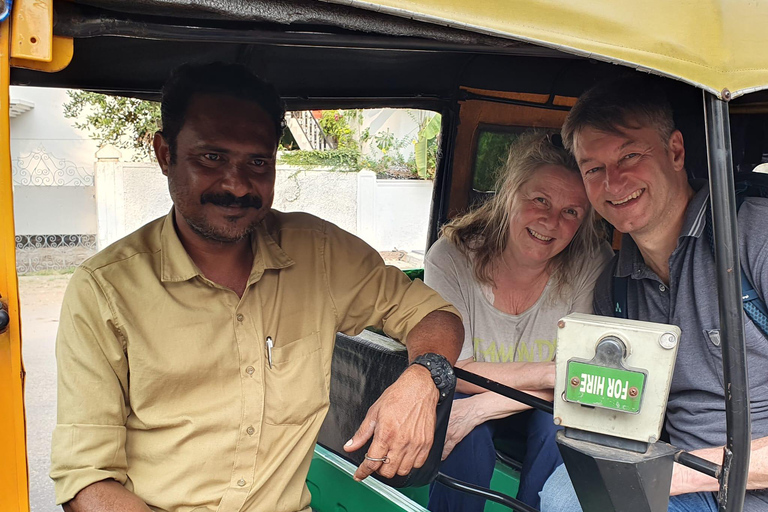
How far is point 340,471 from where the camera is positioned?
2275 mm

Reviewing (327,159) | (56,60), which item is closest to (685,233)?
(56,60)

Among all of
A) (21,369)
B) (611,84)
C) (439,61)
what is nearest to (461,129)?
(439,61)

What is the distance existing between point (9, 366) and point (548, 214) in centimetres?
189

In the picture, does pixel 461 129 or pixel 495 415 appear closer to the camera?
pixel 495 415

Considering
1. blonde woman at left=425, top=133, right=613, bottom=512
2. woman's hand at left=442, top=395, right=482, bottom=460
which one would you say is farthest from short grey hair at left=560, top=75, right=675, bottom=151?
woman's hand at left=442, top=395, right=482, bottom=460

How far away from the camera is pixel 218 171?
1.89 meters

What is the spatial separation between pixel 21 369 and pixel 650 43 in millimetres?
1132

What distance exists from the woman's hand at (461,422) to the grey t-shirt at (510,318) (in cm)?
25

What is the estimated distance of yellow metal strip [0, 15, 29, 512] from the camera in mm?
975

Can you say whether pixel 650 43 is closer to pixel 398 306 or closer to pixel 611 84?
pixel 611 84

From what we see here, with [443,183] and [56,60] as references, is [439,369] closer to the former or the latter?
[56,60]

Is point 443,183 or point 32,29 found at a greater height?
point 32,29

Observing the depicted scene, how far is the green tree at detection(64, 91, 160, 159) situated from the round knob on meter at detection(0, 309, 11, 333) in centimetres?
1174

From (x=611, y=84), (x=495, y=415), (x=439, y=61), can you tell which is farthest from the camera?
(x=439, y=61)
